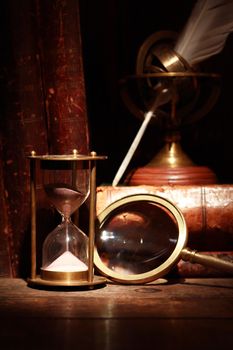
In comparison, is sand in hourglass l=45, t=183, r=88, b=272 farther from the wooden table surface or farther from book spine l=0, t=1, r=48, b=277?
book spine l=0, t=1, r=48, b=277

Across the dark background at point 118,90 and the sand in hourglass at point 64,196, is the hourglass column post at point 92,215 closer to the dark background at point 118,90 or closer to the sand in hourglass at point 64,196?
the sand in hourglass at point 64,196

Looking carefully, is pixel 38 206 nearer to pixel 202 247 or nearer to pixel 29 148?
pixel 29 148

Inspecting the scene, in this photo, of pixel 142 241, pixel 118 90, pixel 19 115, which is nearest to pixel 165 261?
pixel 142 241

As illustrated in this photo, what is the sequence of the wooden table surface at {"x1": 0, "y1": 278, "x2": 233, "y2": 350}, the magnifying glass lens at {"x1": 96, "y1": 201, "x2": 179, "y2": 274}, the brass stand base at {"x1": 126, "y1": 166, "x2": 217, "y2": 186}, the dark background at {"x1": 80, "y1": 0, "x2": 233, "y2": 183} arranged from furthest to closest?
the dark background at {"x1": 80, "y1": 0, "x2": 233, "y2": 183}
the brass stand base at {"x1": 126, "y1": 166, "x2": 217, "y2": 186}
the magnifying glass lens at {"x1": 96, "y1": 201, "x2": 179, "y2": 274}
the wooden table surface at {"x1": 0, "y1": 278, "x2": 233, "y2": 350}

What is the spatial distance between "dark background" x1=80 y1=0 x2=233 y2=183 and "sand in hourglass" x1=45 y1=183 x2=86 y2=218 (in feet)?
2.29

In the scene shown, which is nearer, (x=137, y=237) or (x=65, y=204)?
(x=65, y=204)

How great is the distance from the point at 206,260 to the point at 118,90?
2.76 ft

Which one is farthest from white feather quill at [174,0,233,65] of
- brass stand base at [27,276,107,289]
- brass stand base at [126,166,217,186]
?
brass stand base at [27,276,107,289]

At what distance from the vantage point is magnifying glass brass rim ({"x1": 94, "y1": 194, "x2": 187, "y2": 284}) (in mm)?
1810

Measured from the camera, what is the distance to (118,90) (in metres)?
2.48

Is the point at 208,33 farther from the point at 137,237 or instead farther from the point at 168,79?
the point at 137,237

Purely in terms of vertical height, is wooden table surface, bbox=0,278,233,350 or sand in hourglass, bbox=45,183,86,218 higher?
sand in hourglass, bbox=45,183,86,218

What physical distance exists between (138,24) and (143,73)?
37cm

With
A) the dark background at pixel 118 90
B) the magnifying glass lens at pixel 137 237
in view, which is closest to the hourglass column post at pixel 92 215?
the magnifying glass lens at pixel 137 237
